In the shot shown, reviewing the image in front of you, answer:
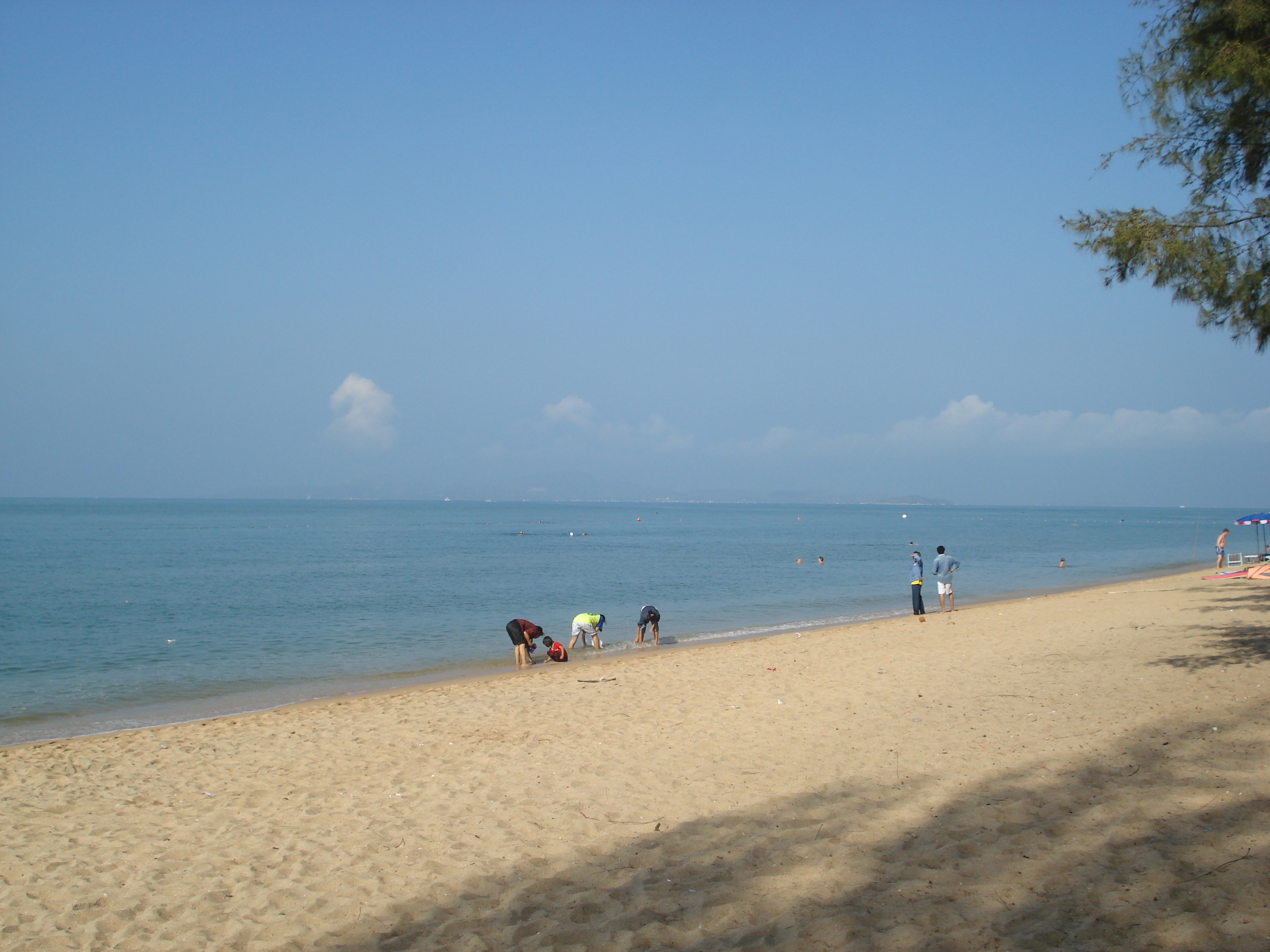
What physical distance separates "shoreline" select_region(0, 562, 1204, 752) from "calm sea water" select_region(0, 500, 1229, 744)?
0.20m

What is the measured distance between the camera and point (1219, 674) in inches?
424

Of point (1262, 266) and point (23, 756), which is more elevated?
point (1262, 266)

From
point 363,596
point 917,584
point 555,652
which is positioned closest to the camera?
point 555,652

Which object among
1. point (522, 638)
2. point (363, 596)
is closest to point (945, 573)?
point (522, 638)

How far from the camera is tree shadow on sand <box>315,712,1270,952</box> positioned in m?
4.57

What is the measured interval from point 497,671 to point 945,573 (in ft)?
40.1

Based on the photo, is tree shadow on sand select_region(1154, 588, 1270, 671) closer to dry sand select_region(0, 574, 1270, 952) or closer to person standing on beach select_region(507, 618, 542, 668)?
dry sand select_region(0, 574, 1270, 952)

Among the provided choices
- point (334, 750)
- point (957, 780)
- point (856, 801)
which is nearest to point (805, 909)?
point (856, 801)

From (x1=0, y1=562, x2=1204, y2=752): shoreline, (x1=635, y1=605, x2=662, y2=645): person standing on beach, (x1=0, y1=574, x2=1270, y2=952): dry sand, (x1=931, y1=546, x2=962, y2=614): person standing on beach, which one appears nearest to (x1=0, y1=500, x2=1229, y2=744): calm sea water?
(x1=0, y1=562, x2=1204, y2=752): shoreline

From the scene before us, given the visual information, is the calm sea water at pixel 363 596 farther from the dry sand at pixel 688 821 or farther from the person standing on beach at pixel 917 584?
the dry sand at pixel 688 821

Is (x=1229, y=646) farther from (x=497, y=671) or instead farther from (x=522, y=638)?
(x=497, y=671)

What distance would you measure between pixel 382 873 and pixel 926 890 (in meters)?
3.80

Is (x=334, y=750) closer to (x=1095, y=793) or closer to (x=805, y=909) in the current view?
(x=805, y=909)

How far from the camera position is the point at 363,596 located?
32.1 m
